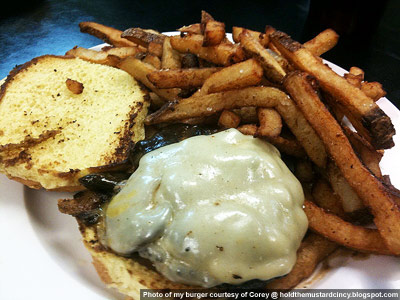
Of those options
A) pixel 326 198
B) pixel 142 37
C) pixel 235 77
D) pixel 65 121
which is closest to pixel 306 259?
pixel 326 198

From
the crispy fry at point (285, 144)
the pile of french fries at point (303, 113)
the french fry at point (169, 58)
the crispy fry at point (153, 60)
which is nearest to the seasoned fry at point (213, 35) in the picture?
the pile of french fries at point (303, 113)

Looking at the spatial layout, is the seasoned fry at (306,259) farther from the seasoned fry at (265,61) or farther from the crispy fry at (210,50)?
the crispy fry at (210,50)

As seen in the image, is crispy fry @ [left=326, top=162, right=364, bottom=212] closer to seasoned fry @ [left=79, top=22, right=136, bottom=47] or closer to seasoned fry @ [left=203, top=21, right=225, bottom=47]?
seasoned fry @ [left=203, top=21, right=225, bottom=47]

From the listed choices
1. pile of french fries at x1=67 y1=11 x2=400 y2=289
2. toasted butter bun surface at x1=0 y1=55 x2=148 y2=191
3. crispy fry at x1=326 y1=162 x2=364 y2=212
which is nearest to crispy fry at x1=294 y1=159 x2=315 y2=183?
pile of french fries at x1=67 y1=11 x2=400 y2=289

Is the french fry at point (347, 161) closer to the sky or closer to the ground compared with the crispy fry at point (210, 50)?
closer to the ground

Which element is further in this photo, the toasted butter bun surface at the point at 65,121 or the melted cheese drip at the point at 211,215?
the toasted butter bun surface at the point at 65,121
